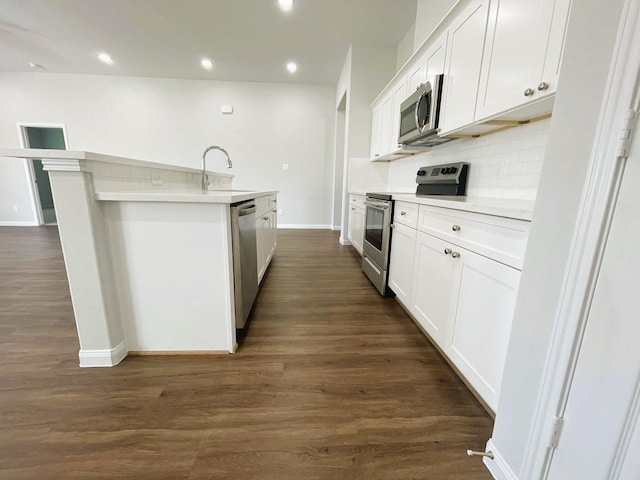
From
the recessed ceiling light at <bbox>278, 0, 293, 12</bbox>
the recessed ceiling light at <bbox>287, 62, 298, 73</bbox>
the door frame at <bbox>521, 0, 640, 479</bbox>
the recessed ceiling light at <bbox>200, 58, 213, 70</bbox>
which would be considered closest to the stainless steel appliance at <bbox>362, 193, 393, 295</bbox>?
the door frame at <bbox>521, 0, 640, 479</bbox>

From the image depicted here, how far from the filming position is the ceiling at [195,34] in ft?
10.3

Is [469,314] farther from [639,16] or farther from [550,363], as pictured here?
[639,16]

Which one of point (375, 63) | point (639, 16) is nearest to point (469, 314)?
point (639, 16)

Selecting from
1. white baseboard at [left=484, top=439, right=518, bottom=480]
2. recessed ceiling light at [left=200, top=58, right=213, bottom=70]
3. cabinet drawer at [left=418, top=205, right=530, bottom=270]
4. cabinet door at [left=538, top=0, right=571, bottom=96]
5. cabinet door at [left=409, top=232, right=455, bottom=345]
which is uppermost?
recessed ceiling light at [left=200, top=58, right=213, bottom=70]

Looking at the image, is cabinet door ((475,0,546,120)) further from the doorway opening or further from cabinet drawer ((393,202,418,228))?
the doorway opening

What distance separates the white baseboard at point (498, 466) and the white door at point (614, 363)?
27 cm

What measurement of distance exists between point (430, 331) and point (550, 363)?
925 mm

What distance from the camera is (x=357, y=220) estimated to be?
3711 mm

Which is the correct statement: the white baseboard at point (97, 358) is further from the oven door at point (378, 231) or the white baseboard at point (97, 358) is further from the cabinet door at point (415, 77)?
the cabinet door at point (415, 77)

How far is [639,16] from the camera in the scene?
0.53 meters

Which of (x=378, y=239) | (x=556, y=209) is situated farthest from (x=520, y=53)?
(x=378, y=239)

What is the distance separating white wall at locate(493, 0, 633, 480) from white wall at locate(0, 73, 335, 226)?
524 centimetres

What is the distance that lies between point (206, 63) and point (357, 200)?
12.3ft

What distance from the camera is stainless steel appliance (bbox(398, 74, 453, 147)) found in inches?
82.7
